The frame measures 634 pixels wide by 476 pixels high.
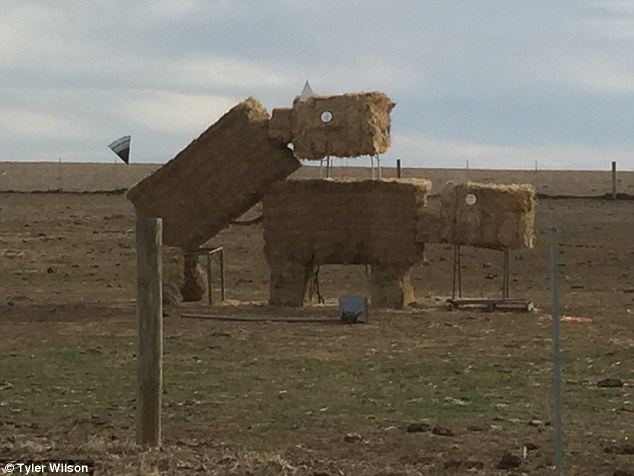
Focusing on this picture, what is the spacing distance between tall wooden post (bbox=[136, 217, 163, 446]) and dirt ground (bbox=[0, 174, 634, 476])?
353 mm

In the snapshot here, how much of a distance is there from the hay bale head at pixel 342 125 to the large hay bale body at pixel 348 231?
730mm

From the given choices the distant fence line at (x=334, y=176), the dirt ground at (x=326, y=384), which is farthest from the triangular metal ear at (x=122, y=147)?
the distant fence line at (x=334, y=176)

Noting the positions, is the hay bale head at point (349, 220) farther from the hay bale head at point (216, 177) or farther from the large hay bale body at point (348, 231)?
the hay bale head at point (216, 177)

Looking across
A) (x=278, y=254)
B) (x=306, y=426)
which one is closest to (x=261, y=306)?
(x=278, y=254)

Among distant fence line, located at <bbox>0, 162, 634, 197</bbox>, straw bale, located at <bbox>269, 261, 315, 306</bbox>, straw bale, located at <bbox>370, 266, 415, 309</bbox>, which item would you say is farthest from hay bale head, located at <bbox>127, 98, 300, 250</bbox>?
distant fence line, located at <bbox>0, 162, 634, 197</bbox>

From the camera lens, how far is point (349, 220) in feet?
66.1

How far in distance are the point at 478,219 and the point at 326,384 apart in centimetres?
803

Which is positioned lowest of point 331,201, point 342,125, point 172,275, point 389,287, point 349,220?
point 389,287

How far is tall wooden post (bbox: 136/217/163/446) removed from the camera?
8945 millimetres

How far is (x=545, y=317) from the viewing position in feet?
61.4

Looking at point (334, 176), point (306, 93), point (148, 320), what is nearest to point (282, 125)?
point (306, 93)

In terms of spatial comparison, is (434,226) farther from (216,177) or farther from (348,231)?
(216,177)

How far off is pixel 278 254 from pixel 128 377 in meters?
7.87

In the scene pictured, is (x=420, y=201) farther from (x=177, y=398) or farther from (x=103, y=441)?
(x=103, y=441)
